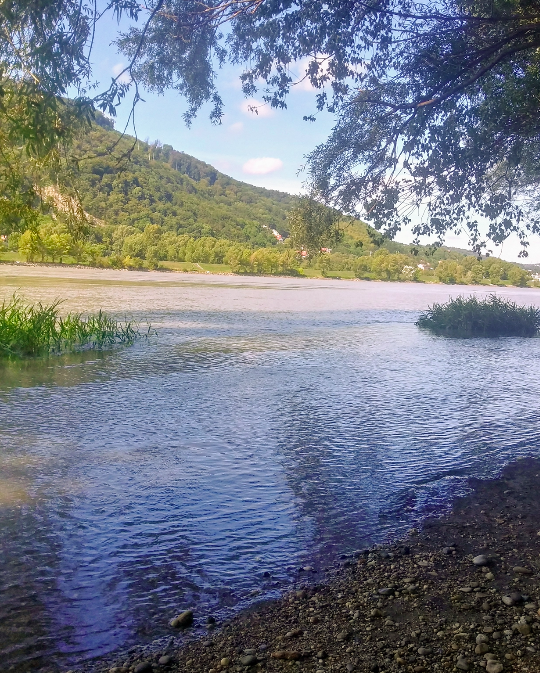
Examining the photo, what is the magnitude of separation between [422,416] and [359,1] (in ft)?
21.5

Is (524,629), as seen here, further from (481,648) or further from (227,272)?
(227,272)

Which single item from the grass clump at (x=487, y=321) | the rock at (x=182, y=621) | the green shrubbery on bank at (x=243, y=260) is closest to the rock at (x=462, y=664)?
the rock at (x=182, y=621)

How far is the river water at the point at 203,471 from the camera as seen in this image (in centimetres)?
425

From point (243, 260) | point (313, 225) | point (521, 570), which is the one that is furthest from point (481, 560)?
point (243, 260)

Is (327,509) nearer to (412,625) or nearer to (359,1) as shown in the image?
(412,625)

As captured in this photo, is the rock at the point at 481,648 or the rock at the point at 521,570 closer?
the rock at the point at 481,648

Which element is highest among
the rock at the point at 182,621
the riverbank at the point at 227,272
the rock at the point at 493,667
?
the riverbank at the point at 227,272

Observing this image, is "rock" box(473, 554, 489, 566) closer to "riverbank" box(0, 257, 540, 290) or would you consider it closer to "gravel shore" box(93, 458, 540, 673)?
"gravel shore" box(93, 458, 540, 673)

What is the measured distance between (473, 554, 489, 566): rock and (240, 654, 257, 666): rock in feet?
6.56

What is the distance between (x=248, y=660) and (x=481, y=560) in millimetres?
2102

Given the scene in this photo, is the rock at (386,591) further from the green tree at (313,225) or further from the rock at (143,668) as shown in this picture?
the green tree at (313,225)

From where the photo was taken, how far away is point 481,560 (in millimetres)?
4617

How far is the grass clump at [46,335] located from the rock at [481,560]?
43.5 feet

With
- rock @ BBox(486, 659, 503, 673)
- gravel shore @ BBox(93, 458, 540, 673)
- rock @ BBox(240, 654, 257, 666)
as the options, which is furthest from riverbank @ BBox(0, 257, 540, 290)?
rock @ BBox(486, 659, 503, 673)
